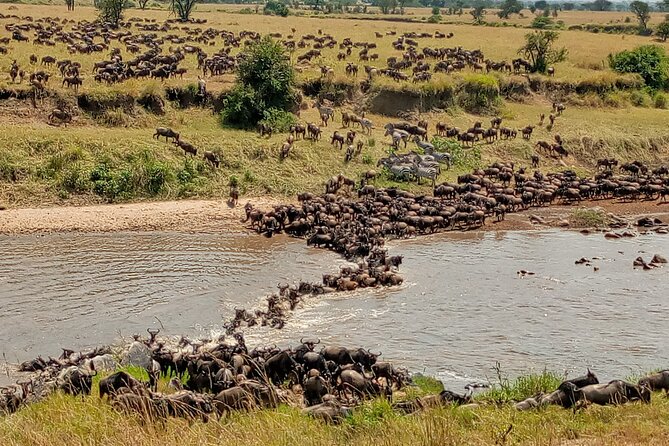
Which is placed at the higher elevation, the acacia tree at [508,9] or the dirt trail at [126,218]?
the acacia tree at [508,9]

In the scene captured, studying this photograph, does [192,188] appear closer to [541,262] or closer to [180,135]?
[180,135]

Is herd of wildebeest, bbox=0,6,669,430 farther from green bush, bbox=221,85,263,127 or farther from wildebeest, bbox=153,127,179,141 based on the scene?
green bush, bbox=221,85,263,127

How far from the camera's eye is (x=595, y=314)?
17.4 metres

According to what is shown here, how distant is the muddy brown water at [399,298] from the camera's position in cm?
1528

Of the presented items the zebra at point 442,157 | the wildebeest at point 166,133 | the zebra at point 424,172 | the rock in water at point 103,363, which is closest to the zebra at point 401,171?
the zebra at point 424,172

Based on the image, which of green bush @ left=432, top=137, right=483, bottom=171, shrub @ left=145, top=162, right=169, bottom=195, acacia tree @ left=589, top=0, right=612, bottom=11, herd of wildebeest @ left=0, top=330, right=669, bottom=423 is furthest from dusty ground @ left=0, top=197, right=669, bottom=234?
acacia tree @ left=589, top=0, right=612, bottom=11

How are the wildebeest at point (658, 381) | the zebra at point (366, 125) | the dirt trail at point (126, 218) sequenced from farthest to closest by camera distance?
the zebra at point (366, 125) → the dirt trail at point (126, 218) → the wildebeest at point (658, 381)

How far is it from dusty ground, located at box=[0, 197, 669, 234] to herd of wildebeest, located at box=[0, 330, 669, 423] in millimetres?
9352

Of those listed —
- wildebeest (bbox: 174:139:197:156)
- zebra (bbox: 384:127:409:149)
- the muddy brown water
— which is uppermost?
zebra (bbox: 384:127:409:149)

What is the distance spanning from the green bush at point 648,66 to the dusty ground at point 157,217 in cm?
1830

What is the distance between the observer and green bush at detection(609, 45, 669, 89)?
42562mm

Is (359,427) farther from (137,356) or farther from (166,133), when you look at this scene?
(166,133)

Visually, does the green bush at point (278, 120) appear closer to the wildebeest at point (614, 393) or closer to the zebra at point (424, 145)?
the zebra at point (424, 145)

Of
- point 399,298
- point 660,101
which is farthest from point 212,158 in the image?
point 660,101
